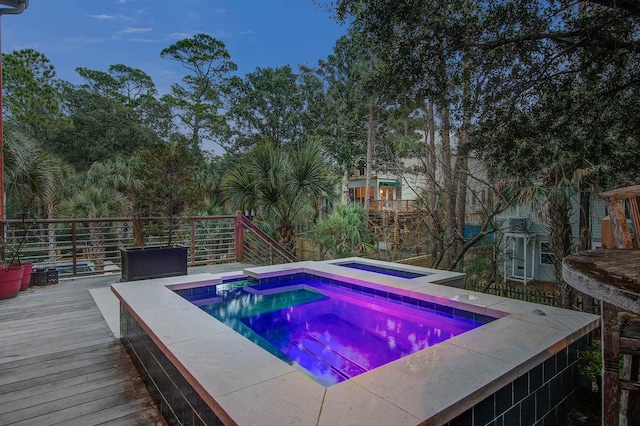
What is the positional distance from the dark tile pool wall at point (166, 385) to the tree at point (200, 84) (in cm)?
1741

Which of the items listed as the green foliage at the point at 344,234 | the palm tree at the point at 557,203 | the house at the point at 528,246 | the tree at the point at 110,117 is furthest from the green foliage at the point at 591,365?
the tree at the point at 110,117

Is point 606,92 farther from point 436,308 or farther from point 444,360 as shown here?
point 444,360

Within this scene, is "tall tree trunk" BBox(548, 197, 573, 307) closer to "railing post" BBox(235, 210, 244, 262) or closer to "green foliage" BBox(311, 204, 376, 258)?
"green foliage" BBox(311, 204, 376, 258)

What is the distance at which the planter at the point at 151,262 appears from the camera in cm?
516

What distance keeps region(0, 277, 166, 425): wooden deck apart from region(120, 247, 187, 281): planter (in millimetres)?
898

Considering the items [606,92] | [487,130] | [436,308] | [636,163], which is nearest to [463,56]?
[487,130]

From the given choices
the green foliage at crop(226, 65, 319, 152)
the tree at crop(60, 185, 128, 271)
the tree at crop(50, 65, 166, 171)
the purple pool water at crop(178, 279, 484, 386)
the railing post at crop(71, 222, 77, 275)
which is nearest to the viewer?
the purple pool water at crop(178, 279, 484, 386)

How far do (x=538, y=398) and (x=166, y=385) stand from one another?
2.28m

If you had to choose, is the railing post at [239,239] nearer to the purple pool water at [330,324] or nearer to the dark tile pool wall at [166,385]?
the purple pool water at [330,324]

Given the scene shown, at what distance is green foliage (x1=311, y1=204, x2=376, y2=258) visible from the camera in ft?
27.6

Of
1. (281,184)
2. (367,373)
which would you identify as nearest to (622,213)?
(367,373)

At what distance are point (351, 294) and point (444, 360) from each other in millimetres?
2460

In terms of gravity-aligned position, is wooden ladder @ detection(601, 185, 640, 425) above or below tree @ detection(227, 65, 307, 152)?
below

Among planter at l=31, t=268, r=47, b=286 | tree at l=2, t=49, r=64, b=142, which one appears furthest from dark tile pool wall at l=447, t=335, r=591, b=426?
tree at l=2, t=49, r=64, b=142
